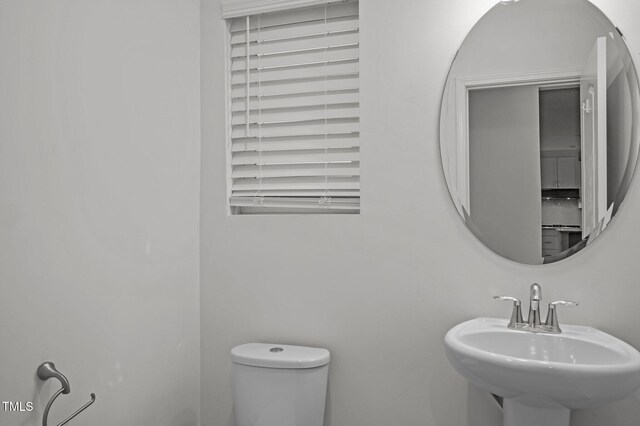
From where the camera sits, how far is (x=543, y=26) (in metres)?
1.51

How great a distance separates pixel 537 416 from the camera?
1.34m

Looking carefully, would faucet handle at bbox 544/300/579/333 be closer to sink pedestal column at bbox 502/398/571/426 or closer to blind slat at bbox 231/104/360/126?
sink pedestal column at bbox 502/398/571/426

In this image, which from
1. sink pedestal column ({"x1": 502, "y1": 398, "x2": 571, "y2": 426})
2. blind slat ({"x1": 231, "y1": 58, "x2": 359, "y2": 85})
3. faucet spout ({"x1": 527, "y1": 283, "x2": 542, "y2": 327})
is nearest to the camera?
sink pedestal column ({"x1": 502, "y1": 398, "x2": 571, "y2": 426})

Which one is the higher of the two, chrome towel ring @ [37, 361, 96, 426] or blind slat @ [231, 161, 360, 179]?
blind slat @ [231, 161, 360, 179]

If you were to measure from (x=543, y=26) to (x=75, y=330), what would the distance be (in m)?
1.61

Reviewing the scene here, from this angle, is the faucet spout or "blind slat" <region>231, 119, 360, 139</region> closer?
the faucet spout

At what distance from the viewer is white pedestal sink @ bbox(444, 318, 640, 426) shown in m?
1.12

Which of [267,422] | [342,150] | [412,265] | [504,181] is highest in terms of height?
[342,150]

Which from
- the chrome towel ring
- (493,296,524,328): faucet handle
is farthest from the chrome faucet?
the chrome towel ring

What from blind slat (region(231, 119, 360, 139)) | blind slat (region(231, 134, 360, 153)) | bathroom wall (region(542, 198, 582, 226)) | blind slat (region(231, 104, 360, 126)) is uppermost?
blind slat (region(231, 104, 360, 126))

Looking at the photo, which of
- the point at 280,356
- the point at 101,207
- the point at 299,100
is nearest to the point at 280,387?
the point at 280,356

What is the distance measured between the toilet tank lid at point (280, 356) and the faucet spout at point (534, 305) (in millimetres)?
648

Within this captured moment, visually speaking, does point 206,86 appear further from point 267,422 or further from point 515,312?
point 515,312

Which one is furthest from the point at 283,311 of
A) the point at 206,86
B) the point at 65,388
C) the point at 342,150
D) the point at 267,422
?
the point at 206,86
